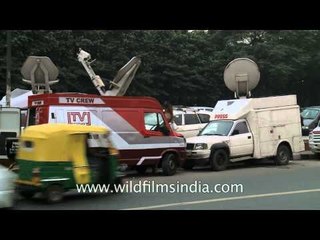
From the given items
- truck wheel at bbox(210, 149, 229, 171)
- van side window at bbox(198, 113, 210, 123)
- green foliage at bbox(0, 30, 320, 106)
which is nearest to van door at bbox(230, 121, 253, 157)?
truck wheel at bbox(210, 149, 229, 171)

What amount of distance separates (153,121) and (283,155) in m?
5.14

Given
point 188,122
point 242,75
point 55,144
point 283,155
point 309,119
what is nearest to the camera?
point 55,144

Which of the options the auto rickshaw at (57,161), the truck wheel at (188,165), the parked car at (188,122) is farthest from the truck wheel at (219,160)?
the auto rickshaw at (57,161)

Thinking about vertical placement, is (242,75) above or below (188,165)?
above

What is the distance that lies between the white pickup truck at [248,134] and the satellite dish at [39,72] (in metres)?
4.67

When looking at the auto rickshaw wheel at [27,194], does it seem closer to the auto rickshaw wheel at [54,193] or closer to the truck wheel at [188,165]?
the auto rickshaw wheel at [54,193]

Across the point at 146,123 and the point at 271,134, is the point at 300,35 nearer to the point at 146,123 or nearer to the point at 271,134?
the point at 271,134

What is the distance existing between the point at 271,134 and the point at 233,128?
155 centimetres

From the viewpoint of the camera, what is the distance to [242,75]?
19.2 metres

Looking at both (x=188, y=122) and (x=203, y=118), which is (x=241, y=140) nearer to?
(x=188, y=122)

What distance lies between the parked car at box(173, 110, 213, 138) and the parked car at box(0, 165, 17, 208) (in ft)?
34.7

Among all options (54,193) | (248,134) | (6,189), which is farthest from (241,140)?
(6,189)

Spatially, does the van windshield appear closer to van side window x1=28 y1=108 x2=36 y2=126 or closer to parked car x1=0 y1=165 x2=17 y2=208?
van side window x1=28 y1=108 x2=36 y2=126

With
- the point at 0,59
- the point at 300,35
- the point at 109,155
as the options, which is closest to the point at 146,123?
the point at 109,155
